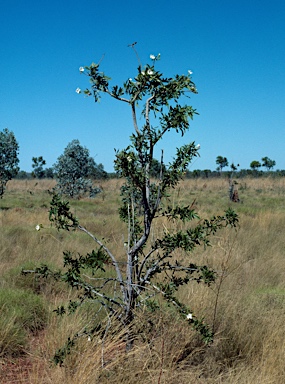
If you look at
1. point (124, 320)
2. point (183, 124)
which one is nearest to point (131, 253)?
point (124, 320)

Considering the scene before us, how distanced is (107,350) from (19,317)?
1305mm

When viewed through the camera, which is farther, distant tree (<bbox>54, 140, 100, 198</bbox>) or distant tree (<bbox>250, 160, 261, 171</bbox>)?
distant tree (<bbox>250, 160, 261, 171</bbox>)

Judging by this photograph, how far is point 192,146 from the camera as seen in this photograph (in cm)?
337

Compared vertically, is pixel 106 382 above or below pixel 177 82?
below

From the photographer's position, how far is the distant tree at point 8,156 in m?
16.1

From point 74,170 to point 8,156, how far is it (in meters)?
3.70

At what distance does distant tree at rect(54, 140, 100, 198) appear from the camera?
19391mm

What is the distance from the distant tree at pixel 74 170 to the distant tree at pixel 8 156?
10.4 feet

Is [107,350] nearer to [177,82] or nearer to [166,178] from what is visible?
[166,178]

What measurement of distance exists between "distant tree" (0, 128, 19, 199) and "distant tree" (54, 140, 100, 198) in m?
3.17

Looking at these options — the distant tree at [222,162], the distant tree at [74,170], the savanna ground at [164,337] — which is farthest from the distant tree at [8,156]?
the distant tree at [222,162]

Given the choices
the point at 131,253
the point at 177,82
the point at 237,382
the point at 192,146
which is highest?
the point at 177,82

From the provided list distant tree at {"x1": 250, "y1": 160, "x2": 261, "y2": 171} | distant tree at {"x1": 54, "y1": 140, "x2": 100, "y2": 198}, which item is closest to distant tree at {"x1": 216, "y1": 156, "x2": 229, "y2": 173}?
distant tree at {"x1": 250, "y1": 160, "x2": 261, "y2": 171}

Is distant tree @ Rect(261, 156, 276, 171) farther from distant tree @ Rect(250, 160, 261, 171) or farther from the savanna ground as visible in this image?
the savanna ground
